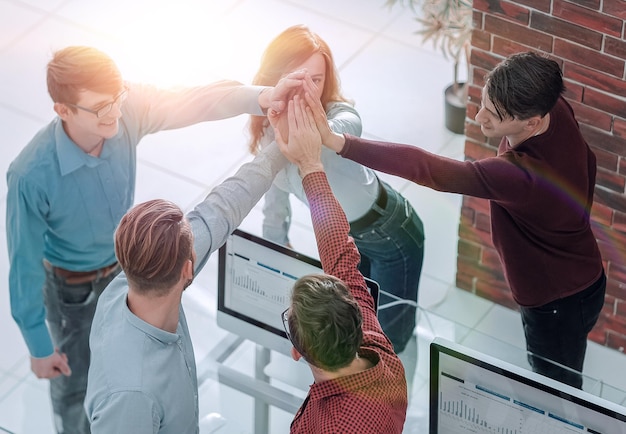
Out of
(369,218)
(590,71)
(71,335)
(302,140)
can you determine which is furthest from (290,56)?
(71,335)

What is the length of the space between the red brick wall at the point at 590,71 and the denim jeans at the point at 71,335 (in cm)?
157

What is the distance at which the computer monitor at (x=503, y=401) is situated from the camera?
2.75 meters

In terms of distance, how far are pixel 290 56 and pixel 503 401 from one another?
1.24 meters

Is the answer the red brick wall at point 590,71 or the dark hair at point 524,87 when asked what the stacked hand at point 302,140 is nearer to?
the dark hair at point 524,87

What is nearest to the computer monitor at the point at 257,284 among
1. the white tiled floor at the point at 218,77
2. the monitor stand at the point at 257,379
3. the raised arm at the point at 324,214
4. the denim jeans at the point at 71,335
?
the monitor stand at the point at 257,379

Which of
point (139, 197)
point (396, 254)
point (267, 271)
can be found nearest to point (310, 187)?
point (267, 271)

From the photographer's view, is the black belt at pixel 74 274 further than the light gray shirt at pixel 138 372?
Yes

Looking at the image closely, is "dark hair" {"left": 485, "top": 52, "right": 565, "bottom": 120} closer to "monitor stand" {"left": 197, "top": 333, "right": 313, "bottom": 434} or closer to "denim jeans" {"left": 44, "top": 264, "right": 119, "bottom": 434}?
"monitor stand" {"left": 197, "top": 333, "right": 313, "bottom": 434}

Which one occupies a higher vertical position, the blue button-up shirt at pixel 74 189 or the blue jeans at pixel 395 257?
the blue button-up shirt at pixel 74 189

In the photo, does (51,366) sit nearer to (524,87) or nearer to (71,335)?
(71,335)

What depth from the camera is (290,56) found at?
3.37 meters

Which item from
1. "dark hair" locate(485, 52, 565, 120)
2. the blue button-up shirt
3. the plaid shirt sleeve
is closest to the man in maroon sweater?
"dark hair" locate(485, 52, 565, 120)

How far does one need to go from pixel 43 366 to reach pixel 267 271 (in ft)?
3.02

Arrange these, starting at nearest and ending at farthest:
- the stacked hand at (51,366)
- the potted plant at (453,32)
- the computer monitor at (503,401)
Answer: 1. the computer monitor at (503,401)
2. the stacked hand at (51,366)
3. the potted plant at (453,32)
